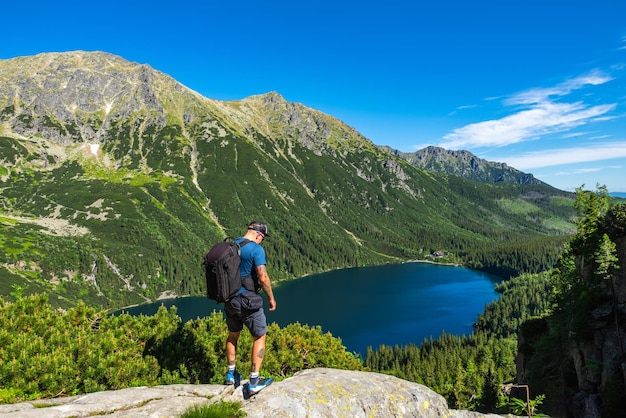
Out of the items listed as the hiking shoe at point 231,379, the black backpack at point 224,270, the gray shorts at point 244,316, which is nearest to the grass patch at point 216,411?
the hiking shoe at point 231,379

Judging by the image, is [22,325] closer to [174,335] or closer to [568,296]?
[174,335]

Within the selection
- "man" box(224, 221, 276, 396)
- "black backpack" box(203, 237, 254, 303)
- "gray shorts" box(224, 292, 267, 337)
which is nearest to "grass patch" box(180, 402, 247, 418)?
"man" box(224, 221, 276, 396)

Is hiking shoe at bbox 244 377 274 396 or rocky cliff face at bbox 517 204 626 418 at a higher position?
hiking shoe at bbox 244 377 274 396

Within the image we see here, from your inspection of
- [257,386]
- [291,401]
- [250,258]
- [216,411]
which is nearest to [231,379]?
[257,386]

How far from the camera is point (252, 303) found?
34.9 feet

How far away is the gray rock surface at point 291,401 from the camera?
8.98m

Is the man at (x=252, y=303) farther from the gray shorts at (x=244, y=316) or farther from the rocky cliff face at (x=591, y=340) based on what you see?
the rocky cliff face at (x=591, y=340)

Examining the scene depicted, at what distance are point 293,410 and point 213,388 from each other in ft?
11.9

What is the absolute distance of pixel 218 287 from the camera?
33.3ft

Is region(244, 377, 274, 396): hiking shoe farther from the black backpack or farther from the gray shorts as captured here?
the black backpack

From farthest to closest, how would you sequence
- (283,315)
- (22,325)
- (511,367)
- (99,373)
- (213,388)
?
(283,315)
(511,367)
(22,325)
(99,373)
(213,388)

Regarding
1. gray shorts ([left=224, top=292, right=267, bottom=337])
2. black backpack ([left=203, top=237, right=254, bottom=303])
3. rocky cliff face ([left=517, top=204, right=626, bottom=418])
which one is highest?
Result: black backpack ([left=203, top=237, right=254, bottom=303])

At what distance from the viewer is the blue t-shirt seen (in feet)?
33.9

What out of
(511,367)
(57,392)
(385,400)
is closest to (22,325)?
(57,392)
